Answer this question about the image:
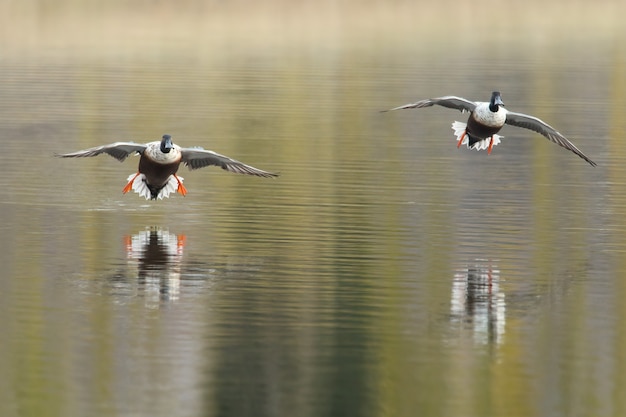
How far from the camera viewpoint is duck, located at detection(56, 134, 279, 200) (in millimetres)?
28172

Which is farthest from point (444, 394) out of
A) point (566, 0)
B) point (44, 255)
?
point (566, 0)

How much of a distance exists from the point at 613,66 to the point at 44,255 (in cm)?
5000

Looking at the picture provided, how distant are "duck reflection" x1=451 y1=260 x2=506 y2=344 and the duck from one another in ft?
14.3

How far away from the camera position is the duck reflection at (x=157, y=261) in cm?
2416

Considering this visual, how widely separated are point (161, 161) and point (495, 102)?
6.57 metres

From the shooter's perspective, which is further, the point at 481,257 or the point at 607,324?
the point at 481,257

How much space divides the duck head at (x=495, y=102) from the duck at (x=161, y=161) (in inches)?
182

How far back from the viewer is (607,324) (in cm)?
2278

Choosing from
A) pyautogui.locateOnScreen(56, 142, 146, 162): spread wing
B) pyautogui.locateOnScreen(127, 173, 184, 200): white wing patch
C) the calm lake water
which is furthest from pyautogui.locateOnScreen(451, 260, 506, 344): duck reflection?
pyautogui.locateOnScreen(56, 142, 146, 162): spread wing

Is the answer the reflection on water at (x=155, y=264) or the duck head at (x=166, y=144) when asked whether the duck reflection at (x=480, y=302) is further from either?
the duck head at (x=166, y=144)

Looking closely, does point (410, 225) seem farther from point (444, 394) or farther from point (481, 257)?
point (444, 394)

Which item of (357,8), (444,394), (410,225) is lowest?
(444,394)

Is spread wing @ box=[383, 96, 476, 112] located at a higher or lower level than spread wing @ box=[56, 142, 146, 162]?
higher

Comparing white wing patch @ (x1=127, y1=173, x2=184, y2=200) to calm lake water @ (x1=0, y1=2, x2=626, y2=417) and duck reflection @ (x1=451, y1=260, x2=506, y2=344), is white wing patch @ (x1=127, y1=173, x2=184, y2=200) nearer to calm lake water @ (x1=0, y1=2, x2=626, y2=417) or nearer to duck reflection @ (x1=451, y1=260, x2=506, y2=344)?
calm lake water @ (x1=0, y1=2, x2=626, y2=417)
